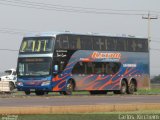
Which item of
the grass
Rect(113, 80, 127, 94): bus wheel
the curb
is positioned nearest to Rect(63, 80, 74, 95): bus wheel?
Rect(113, 80, 127, 94): bus wheel

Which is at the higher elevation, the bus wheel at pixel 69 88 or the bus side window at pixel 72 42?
the bus side window at pixel 72 42

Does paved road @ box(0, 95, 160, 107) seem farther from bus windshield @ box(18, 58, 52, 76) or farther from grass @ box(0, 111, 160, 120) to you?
bus windshield @ box(18, 58, 52, 76)

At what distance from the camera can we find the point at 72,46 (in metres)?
43.5

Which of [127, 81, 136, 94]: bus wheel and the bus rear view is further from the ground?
the bus rear view

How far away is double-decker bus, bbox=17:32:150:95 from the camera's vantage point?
1681 inches

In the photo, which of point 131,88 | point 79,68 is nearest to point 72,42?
point 79,68

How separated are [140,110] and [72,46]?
21.9 meters

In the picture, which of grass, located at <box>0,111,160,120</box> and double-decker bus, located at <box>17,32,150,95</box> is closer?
grass, located at <box>0,111,160,120</box>

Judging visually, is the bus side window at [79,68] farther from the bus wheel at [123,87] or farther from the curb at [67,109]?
the curb at [67,109]

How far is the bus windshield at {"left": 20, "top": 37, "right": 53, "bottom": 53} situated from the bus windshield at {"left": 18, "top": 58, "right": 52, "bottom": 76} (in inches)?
24.5

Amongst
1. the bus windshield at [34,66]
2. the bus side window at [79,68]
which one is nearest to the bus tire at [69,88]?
the bus side window at [79,68]

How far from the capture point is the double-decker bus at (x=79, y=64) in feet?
140

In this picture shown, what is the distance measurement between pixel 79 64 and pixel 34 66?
314 centimetres

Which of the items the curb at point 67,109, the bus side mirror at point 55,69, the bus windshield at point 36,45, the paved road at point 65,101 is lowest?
the curb at point 67,109
